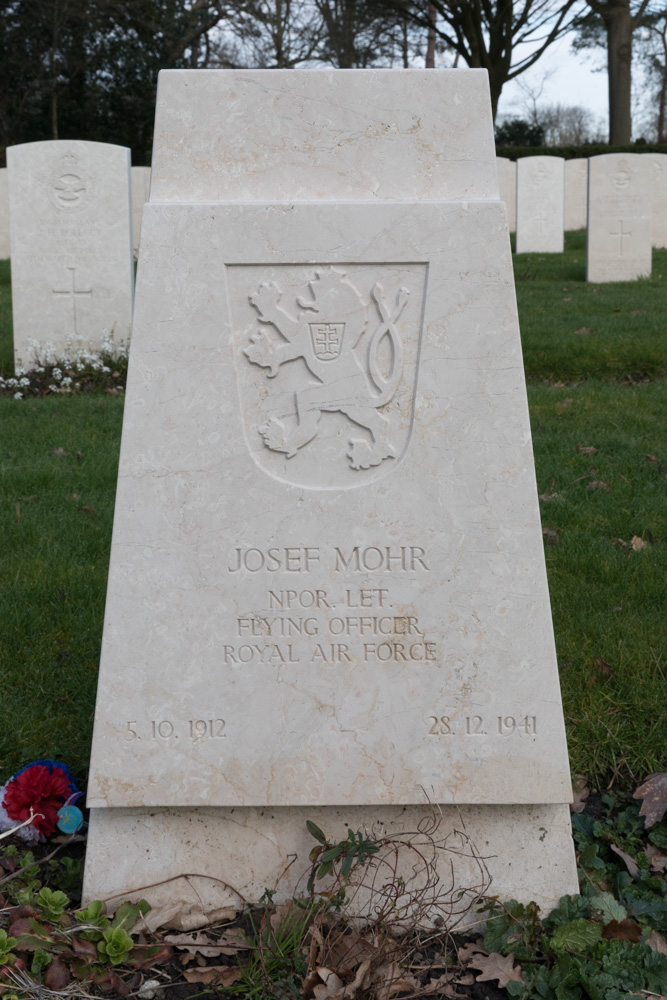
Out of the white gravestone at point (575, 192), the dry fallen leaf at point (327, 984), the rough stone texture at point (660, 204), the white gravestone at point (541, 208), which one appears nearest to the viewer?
the dry fallen leaf at point (327, 984)

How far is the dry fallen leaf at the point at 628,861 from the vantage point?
2.28m

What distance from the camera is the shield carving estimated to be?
2021 mm

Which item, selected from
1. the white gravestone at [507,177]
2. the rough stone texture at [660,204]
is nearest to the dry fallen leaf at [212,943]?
the rough stone texture at [660,204]

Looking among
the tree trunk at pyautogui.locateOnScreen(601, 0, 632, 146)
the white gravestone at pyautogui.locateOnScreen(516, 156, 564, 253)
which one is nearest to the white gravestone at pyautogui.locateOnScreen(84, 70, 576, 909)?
the white gravestone at pyautogui.locateOnScreen(516, 156, 564, 253)

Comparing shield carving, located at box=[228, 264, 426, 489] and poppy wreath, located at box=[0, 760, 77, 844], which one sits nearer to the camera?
shield carving, located at box=[228, 264, 426, 489]

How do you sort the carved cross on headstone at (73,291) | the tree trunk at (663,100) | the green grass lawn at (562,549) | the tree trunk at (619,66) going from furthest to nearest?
1. the tree trunk at (663,100)
2. the tree trunk at (619,66)
3. the carved cross on headstone at (73,291)
4. the green grass lawn at (562,549)

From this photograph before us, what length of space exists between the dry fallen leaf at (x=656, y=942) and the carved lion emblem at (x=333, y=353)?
122cm

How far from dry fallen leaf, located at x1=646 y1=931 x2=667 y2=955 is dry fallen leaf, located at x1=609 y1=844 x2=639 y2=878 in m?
0.20

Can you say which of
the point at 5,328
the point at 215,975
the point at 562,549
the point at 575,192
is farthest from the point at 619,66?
the point at 215,975

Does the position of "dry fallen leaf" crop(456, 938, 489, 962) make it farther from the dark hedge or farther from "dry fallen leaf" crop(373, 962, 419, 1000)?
the dark hedge

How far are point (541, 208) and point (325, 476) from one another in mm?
15611

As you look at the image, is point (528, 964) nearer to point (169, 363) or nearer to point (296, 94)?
point (169, 363)

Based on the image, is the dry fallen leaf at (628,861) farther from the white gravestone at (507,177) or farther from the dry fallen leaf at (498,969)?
the white gravestone at (507,177)

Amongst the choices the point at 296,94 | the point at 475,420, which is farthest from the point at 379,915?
the point at 296,94
